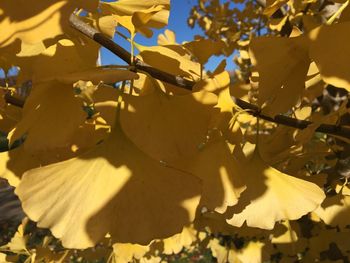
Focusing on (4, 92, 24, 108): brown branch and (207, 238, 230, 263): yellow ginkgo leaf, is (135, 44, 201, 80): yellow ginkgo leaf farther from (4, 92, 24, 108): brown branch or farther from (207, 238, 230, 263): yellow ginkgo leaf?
(207, 238, 230, 263): yellow ginkgo leaf

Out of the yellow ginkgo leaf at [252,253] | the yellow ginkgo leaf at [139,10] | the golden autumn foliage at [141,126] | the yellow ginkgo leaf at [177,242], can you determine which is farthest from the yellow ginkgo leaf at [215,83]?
the yellow ginkgo leaf at [252,253]

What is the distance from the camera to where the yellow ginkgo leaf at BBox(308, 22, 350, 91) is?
12.6 inches

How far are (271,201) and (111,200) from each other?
211 millimetres

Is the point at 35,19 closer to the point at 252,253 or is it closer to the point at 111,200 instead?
the point at 111,200

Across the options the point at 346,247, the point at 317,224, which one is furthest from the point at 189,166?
the point at 317,224

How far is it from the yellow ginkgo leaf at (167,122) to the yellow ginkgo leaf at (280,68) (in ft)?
0.20

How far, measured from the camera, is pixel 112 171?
38 cm

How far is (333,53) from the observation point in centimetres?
32

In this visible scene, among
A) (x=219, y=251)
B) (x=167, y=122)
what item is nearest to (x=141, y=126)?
(x=167, y=122)

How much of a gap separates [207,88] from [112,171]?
0.16 metres

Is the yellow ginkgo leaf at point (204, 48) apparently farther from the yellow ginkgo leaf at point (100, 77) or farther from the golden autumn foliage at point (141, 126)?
the yellow ginkgo leaf at point (100, 77)

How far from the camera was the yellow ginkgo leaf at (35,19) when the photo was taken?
28 centimetres

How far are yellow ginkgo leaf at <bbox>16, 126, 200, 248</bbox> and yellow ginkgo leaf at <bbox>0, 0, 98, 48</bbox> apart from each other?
15cm

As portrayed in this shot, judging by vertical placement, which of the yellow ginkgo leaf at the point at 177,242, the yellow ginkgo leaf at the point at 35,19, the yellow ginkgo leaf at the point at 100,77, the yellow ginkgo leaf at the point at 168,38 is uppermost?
the yellow ginkgo leaf at the point at 35,19
